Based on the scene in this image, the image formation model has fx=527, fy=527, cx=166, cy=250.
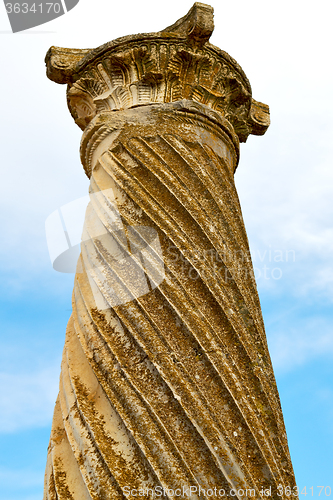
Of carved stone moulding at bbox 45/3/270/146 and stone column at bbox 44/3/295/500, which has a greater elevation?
carved stone moulding at bbox 45/3/270/146

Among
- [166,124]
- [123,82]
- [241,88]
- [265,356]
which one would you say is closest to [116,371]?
[265,356]

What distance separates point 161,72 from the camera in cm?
494

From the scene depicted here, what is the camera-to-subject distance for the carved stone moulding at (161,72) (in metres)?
4.94

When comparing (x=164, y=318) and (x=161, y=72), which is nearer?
(x=164, y=318)

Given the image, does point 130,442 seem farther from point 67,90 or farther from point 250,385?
point 67,90

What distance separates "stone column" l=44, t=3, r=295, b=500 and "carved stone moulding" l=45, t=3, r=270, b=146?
2 cm

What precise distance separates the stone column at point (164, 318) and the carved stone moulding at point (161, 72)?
0.02 metres

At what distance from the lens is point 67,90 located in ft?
18.9

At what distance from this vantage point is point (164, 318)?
3.31m

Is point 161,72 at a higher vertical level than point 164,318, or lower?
higher

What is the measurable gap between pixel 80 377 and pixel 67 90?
3528 millimetres

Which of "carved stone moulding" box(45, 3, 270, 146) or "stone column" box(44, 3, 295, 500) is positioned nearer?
"stone column" box(44, 3, 295, 500)

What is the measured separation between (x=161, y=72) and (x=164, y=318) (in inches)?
104

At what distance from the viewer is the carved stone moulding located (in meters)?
4.94
